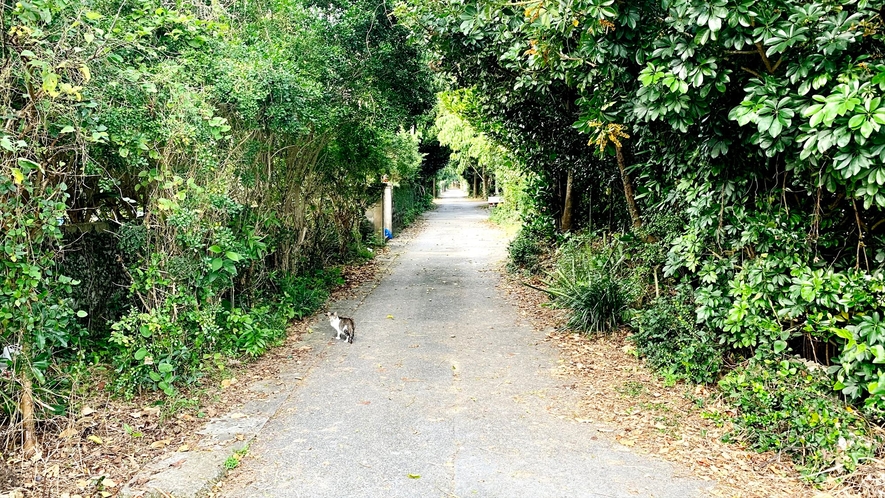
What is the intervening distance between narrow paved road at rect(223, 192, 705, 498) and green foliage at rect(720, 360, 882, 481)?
2.69ft

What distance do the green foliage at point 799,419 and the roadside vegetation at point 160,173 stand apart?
4978 millimetres

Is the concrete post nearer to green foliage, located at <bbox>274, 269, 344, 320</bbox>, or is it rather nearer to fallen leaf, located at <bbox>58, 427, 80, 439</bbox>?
green foliage, located at <bbox>274, 269, 344, 320</bbox>

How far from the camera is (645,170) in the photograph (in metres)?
6.60

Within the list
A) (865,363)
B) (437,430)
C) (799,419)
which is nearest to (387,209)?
(437,430)

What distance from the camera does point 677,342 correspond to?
6.11m

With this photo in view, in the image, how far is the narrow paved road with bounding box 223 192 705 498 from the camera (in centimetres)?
413

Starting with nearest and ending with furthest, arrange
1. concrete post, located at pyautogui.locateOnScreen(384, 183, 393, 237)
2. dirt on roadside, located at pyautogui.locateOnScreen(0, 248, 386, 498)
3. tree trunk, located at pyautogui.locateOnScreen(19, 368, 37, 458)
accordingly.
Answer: dirt on roadside, located at pyautogui.locateOnScreen(0, 248, 386, 498) < tree trunk, located at pyautogui.locateOnScreen(19, 368, 37, 458) < concrete post, located at pyautogui.locateOnScreen(384, 183, 393, 237)

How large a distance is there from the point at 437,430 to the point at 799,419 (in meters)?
2.75

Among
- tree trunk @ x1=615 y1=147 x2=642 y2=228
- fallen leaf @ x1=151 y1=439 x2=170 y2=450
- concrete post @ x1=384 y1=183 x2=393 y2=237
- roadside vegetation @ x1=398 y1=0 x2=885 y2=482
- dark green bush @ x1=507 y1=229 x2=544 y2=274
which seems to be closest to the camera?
roadside vegetation @ x1=398 y1=0 x2=885 y2=482

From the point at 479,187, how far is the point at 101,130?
52940 mm

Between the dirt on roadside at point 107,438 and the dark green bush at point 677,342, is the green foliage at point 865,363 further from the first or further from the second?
the dirt on roadside at point 107,438

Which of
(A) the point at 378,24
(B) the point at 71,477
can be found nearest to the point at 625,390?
(B) the point at 71,477

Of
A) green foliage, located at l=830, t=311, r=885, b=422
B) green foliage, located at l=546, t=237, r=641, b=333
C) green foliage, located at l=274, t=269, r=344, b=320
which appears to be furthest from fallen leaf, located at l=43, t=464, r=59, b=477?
green foliage, located at l=546, t=237, r=641, b=333

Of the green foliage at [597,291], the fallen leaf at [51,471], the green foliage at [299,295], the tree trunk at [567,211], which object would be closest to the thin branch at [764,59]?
the green foliage at [597,291]
